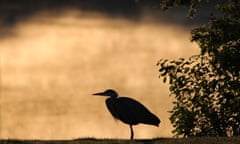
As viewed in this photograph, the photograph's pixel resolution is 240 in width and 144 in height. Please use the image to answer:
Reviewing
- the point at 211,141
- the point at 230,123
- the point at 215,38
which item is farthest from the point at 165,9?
the point at 211,141

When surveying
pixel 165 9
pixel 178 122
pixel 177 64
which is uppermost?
pixel 165 9

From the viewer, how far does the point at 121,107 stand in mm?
33625

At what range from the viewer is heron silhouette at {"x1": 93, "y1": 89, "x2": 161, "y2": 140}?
32.9m

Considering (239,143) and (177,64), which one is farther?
(177,64)

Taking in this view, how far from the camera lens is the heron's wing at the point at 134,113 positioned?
32.9 m

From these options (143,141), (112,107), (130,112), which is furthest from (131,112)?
(143,141)

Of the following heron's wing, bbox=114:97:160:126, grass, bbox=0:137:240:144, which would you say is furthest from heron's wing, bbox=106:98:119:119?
grass, bbox=0:137:240:144

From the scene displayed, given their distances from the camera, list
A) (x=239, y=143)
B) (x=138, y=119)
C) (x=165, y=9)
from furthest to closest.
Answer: (x=165, y=9) → (x=138, y=119) → (x=239, y=143)

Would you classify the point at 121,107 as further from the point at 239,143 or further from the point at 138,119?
the point at 239,143

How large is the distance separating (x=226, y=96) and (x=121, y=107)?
11.1 m

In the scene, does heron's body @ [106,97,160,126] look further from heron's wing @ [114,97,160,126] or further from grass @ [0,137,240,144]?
grass @ [0,137,240,144]

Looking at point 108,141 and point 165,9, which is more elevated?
point 165,9

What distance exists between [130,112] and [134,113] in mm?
173

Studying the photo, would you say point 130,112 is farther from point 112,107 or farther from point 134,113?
point 112,107
